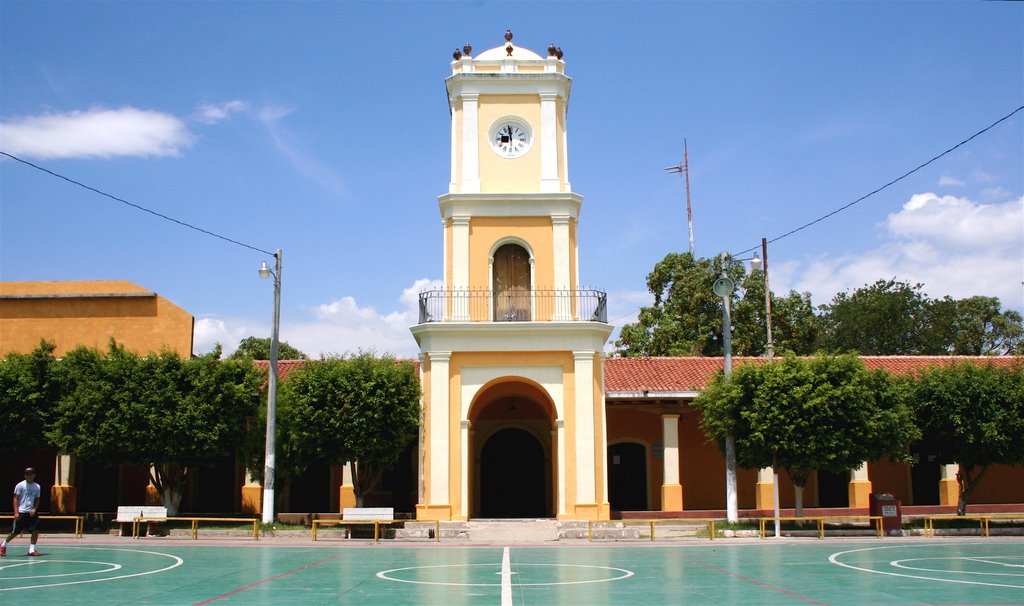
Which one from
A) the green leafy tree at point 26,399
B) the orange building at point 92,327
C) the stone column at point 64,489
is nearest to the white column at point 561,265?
the orange building at point 92,327

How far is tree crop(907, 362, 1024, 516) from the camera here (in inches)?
1044

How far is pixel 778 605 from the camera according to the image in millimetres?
12055

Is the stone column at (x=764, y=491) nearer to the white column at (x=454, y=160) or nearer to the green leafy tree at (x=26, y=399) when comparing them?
Result: the white column at (x=454, y=160)

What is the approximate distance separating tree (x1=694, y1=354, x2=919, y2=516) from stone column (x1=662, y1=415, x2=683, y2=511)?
14.2 ft

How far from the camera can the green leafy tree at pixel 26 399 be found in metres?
27.0

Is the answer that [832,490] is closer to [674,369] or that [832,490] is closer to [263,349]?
[674,369]

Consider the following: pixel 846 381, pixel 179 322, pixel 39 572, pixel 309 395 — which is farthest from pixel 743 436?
pixel 179 322

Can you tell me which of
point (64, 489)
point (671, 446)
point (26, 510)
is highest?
point (671, 446)

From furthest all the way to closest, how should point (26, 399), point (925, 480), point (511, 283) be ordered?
point (925, 480), point (511, 283), point (26, 399)

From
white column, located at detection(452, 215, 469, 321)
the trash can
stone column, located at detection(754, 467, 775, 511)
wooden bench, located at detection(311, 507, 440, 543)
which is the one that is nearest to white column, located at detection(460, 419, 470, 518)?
wooden bench, located at detection(311, 507, 440, 543)

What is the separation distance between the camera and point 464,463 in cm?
2517

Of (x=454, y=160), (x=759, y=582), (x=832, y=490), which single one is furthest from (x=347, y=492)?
(x=759, y=582)

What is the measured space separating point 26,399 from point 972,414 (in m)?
27.7

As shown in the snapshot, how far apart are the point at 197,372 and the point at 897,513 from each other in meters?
20.2
